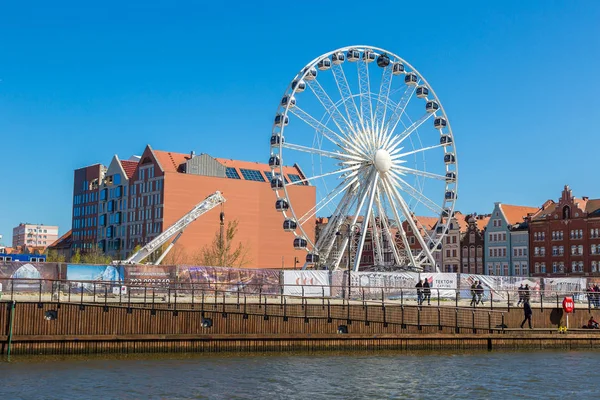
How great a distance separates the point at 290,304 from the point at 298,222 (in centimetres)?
2593

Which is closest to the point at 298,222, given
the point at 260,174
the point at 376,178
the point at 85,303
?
the point at 376,178

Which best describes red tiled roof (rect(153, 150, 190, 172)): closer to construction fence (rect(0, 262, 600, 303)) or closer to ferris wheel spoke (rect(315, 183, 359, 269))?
ferris wheel spoke (rect(315, 183, 359, 269))

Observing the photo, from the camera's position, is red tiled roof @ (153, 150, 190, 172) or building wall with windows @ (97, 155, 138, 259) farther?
building wall with windows @ (97, 155, 138, 259)

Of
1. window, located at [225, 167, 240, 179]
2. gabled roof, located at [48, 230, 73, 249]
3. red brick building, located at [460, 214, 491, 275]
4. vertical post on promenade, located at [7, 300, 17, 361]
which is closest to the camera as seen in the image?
vertical post on promenade, located at [7, 300, 17, 361]

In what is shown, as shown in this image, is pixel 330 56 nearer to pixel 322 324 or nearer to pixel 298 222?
pixel 298 222

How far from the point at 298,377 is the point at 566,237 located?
99149mm

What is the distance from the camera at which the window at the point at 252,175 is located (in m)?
152

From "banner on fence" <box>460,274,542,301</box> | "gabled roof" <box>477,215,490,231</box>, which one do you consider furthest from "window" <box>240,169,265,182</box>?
"banner on fence" <box>460,274,542,301</box>

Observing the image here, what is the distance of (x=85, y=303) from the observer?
4328 centimetres

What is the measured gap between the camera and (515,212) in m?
142

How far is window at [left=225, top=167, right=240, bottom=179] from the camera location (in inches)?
5860

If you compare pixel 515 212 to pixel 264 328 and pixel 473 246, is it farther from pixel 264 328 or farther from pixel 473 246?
Result: pixel 264 328

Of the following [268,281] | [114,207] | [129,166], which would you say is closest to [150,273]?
[268,281]

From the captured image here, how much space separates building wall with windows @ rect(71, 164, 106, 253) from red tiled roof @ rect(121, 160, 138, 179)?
8831 mm
